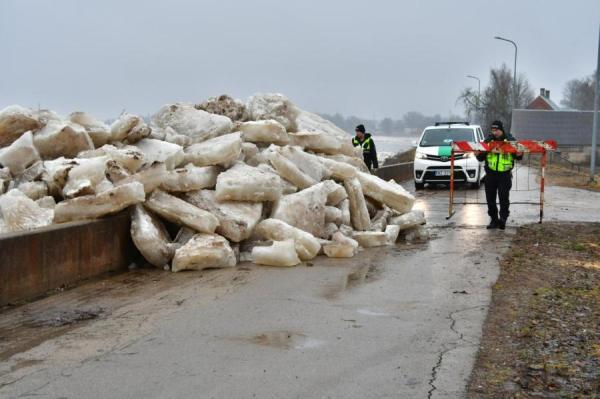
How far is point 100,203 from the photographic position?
325 inches

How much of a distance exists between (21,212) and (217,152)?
9.24 ft

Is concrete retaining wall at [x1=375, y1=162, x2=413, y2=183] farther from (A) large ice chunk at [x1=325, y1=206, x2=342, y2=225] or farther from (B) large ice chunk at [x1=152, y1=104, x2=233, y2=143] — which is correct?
(A) large ice chunk at [x1=325, y1=206, x2=342, y2=225]

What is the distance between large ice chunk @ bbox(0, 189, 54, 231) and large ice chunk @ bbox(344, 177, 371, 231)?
14.3 feet

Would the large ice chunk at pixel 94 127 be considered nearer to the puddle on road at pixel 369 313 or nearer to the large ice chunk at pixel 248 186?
the large ice chunk at pixel 248 186

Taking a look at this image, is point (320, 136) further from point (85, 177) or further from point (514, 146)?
point (85, 177)

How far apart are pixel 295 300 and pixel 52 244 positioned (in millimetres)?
2534

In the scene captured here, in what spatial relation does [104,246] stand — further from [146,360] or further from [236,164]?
[146,360]

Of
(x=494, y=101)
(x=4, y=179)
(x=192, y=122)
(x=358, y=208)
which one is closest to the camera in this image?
(x=4, y=179)

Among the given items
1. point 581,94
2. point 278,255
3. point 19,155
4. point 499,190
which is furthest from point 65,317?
point 581,94

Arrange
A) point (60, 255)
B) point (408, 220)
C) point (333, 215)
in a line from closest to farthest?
1. point (60, 255)
2. point (333, 215)
3. point (408, 220)

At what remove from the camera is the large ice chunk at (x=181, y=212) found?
8.66 m

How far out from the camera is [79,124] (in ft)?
34.1

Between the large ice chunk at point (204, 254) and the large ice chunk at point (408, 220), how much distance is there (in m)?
3.23

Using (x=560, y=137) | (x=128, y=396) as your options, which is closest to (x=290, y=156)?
(x=128, y=396)
